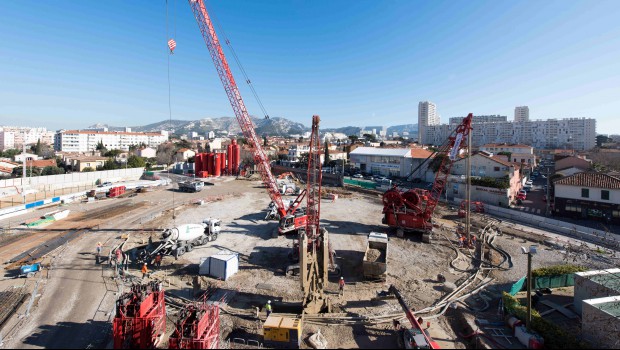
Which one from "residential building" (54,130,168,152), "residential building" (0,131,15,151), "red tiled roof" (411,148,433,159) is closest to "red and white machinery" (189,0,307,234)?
"red tiled roof" (411,148,433,159)

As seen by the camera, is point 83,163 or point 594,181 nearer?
point 594,181

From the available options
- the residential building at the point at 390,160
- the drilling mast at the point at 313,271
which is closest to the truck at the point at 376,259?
the drilling mast at the point at 313,271

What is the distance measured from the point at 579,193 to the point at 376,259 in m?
23.7

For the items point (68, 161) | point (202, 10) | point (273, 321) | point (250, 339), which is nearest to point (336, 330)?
point (273, 321)

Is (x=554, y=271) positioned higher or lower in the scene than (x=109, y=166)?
lower

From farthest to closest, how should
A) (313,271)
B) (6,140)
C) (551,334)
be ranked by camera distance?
1. (6,140)
2. (313,271)
3. (551,334)

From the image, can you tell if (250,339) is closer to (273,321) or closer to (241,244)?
(273,321)

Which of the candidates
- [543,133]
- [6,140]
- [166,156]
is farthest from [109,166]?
[543,133]

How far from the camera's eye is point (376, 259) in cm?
A: 1855

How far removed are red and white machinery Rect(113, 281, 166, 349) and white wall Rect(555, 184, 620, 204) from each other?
115 feet

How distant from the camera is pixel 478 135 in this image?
158750mm

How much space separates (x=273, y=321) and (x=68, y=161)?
230 ft

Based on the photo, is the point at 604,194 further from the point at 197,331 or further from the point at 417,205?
the point at 197,331

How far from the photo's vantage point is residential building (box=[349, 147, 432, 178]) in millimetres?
53156
